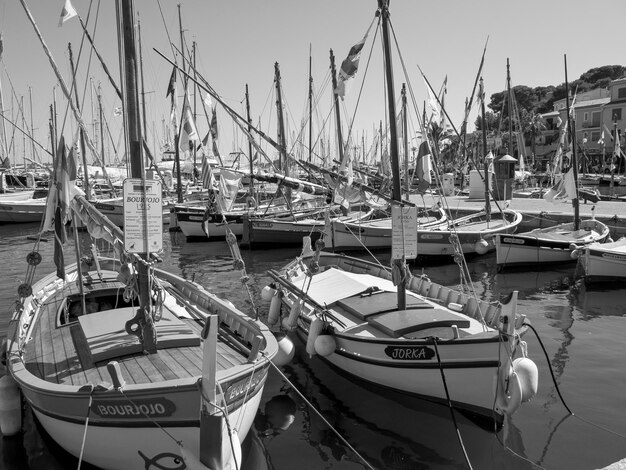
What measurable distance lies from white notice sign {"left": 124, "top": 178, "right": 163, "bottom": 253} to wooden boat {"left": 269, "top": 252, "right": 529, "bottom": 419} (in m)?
3.90

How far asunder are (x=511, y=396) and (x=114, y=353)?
6.30 meters

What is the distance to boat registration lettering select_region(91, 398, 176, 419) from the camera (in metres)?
6.81

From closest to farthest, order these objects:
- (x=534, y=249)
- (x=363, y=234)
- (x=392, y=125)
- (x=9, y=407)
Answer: (x=9, y=407) → (x=392, y=125) → (x=534, y=249) → (x=363, y=234)

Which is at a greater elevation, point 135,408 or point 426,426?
point 135,408

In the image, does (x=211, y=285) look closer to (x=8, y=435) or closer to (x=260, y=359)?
(x=8, y=435)

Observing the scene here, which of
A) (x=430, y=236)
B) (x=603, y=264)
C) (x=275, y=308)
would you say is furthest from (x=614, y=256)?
(x=275, y=308)

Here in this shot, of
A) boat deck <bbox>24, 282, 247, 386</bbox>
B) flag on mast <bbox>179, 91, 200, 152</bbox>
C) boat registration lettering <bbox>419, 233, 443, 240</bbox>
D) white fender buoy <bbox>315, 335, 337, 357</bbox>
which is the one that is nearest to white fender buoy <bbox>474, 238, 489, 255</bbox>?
boat registration lettering <bbox>419, 233, 443, 240</bbox>

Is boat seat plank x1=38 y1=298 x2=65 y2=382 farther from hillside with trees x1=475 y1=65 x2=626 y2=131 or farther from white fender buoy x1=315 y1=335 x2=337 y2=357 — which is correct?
hillside with trees x1=475 y1=65 x2=626 y2=131

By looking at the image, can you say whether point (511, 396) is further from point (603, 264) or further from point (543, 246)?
point (543, 246)

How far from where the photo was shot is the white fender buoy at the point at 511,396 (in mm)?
8664

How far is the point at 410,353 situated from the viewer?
9.48 metres

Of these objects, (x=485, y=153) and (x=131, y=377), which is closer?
(x=131, y=377)

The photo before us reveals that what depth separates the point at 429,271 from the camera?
2431 centimetres

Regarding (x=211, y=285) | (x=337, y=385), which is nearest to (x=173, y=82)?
(x=211, y=285)
